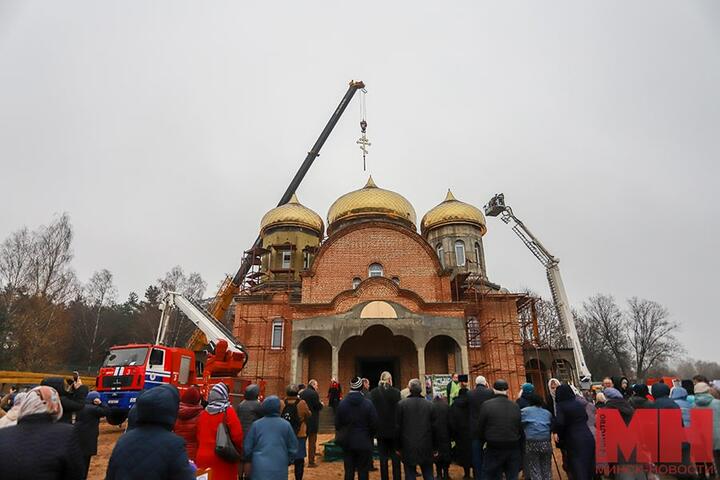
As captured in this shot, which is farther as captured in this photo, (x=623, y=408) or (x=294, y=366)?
(x=294, y=366)

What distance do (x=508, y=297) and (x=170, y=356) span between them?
53.9ft

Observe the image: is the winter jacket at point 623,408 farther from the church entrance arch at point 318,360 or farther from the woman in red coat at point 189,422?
the church entrance arch at point 318,360

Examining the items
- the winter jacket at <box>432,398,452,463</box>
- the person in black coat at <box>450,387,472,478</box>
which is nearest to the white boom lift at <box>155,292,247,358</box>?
the person in black coat at <box>450,387,472,478</box>

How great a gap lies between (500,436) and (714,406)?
3341 millimetres

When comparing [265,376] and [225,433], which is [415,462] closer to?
[225,433]

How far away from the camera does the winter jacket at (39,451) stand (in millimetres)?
2707

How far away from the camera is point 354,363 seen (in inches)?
786

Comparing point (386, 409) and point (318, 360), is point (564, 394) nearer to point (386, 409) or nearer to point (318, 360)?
point (386, 409)

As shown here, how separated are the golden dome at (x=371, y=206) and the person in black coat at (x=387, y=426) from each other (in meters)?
19.1

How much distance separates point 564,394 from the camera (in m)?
5.76

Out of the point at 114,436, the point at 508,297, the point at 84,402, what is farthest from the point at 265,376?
the point at 84,402

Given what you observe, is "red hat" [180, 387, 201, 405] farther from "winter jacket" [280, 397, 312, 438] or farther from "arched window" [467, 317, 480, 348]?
"arched window" [467, 317, 480, 348]

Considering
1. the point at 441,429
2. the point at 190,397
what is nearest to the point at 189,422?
the point at 190,397

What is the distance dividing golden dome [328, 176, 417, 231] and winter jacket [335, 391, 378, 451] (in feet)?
64.7
